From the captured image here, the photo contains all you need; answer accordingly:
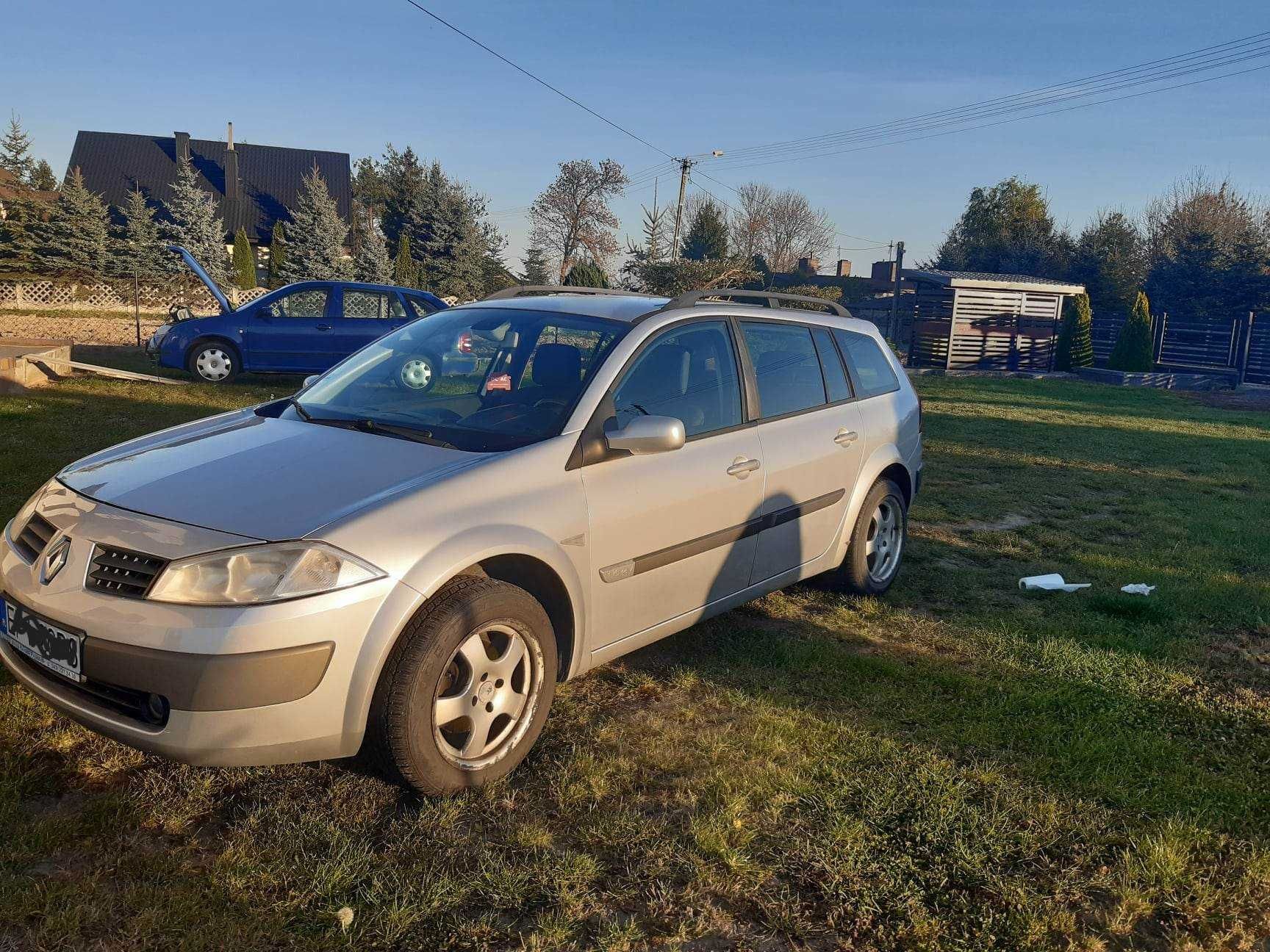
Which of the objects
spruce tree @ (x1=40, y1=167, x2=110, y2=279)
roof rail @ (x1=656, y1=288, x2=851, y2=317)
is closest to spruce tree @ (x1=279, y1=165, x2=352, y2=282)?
spruce tree @ (x1=40, y1=167, x2=110, y2=279)

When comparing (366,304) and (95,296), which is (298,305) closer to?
(366,304)

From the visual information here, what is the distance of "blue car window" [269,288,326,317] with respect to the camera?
1461 cm

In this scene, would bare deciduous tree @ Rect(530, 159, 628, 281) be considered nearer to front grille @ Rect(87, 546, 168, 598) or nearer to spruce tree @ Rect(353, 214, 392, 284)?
spruce tree @ Rect(353, 214, 392, 284)

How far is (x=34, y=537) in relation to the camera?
321 cm

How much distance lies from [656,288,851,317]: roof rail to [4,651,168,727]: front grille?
2.57 metres

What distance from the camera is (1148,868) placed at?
292cm

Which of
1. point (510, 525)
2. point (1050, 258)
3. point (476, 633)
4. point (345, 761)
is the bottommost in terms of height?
point (345, 761)

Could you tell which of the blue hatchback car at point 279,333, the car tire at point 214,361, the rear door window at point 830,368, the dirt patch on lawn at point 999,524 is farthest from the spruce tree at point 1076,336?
the rear door window at point 830,368

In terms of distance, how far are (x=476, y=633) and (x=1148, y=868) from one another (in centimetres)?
218

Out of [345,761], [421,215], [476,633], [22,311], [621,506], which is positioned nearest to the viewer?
[476,633]

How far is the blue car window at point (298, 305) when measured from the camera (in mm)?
14609

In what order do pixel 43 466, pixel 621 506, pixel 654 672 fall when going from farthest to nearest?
pixel 43 466
pixel 654 672
pixel 621 506

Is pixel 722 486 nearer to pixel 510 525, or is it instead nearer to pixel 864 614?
pixel 510 525

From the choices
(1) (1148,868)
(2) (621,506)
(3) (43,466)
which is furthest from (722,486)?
(3) (43,466)
